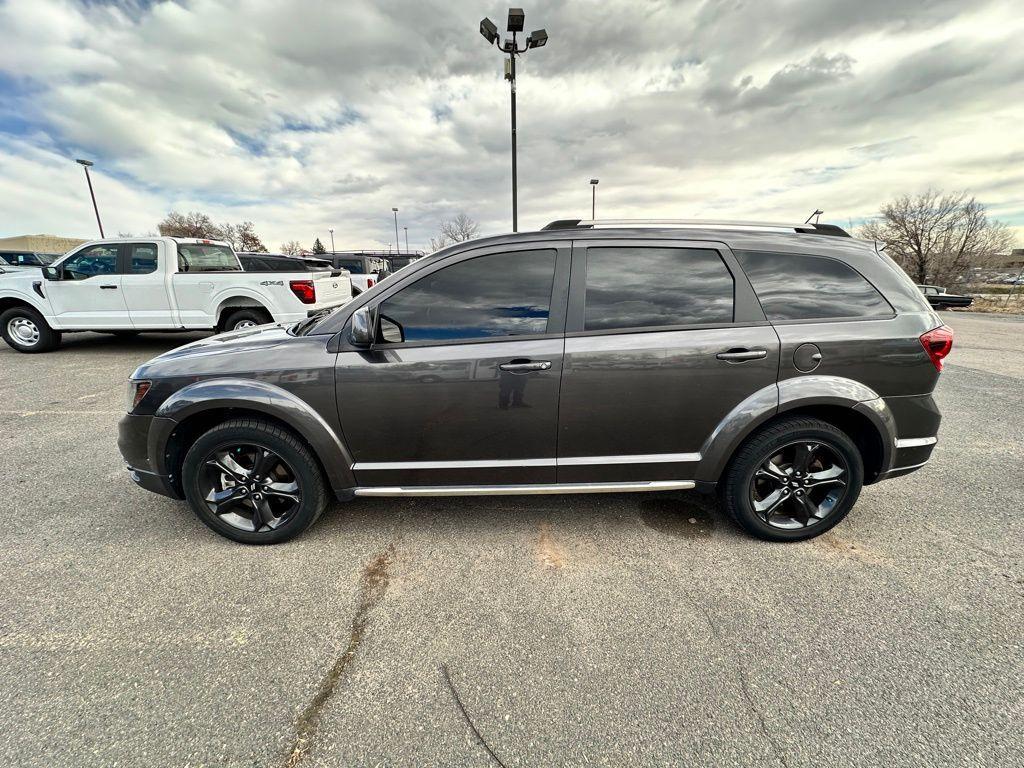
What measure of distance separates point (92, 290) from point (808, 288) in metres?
9.98

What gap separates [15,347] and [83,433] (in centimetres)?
604

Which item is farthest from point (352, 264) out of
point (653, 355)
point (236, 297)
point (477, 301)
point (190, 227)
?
point (190, 227)

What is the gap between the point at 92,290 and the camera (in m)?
7.39

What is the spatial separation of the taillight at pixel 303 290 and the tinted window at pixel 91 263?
302 cm

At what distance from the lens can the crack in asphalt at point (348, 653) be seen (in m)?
1.56

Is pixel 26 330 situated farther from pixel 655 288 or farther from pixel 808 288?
pixel 808 288

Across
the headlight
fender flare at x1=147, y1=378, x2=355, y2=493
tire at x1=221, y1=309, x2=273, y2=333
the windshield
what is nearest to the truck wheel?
tire at x1=221, y1=309, x2=273, y2=333

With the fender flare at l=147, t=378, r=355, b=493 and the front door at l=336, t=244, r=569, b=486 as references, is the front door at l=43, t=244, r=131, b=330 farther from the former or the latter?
the front door at l=336, t=244, r=569, b=486

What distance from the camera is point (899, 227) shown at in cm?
3444

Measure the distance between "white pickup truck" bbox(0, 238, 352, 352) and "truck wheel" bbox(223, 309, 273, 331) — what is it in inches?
0.6

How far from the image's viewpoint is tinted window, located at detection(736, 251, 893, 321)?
2504mm

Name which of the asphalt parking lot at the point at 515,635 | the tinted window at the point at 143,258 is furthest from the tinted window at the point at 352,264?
the asphalt parking lot at the point at 515,635

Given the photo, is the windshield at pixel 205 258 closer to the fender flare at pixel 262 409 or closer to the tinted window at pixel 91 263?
the tinted window at pixel 91 263

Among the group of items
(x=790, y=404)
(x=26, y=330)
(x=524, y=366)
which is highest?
(x=524, y=366)
